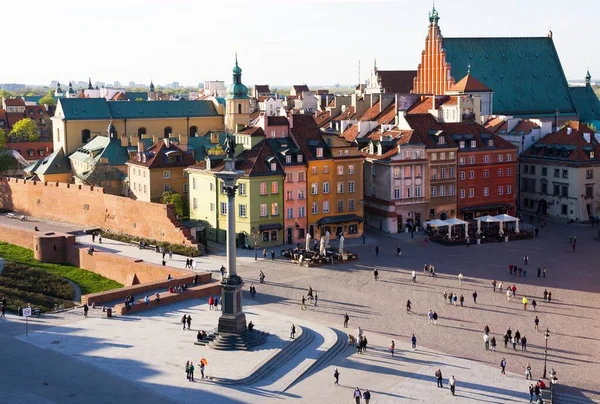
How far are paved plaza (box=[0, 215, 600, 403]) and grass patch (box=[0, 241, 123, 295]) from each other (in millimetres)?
3191

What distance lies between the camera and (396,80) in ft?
354

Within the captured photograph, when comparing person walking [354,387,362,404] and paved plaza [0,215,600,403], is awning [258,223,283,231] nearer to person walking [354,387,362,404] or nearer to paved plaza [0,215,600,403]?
paved plaza [0,215,600,403]

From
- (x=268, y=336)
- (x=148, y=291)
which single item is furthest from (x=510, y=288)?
(x=148, y=291)

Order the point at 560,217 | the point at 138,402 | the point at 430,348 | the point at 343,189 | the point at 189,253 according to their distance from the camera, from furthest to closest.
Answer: the point at 560,217 → the point at 343,189 → the point at 189,253 → the point at 430,348 → the point at 138,402

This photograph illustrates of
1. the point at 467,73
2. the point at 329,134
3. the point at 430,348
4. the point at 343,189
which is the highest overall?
the point at 467,73

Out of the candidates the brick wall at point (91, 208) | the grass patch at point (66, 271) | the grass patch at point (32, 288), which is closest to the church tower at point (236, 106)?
the brick wall at point (91, 208)

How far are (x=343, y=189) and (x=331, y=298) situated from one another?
1891 centimetres

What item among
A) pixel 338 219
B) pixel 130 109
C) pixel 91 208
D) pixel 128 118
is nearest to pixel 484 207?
pixel 338 219

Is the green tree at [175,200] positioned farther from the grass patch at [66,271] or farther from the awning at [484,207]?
the awning at [484,207]

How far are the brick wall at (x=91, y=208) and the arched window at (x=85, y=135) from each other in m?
9.36

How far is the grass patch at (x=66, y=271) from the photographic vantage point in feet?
182

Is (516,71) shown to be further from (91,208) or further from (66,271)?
(66,271)

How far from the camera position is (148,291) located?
4872cm

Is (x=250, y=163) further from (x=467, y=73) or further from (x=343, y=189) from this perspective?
(x=467, y=73)
